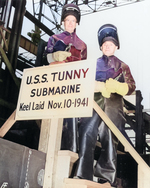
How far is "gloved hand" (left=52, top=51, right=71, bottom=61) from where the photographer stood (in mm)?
3045

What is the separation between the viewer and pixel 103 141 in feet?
9.12

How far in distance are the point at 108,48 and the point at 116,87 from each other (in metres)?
0.41

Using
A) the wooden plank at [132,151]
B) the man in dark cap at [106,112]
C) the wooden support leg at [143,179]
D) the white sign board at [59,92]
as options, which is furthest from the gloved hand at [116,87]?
the wooden support leg at [143,179]

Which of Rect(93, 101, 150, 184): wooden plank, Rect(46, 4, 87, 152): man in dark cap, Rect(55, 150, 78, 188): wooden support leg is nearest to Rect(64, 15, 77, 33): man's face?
Rect(46, 4, 87, 152): man in dark cap

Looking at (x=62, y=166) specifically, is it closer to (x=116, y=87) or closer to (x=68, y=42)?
(x=116, y=87)

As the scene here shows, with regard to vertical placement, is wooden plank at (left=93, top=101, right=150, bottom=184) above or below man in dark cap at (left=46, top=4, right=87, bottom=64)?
below

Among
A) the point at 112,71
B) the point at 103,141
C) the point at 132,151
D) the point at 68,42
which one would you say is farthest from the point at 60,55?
the point at 132,151

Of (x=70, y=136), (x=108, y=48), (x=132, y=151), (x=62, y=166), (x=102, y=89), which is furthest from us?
(x=108, y=48)

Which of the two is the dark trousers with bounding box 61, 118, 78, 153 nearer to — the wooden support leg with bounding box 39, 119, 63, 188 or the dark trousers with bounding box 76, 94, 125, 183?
the dark trousers with bounding box 76, 94, 125, 183

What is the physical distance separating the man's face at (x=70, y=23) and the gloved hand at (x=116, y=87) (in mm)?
697

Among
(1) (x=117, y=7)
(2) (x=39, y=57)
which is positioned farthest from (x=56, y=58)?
(1) (x=117, y=7)

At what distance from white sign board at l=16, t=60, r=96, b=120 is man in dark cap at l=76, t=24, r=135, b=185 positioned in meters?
0.49

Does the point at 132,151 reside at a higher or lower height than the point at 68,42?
lower

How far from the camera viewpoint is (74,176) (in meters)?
2.46
